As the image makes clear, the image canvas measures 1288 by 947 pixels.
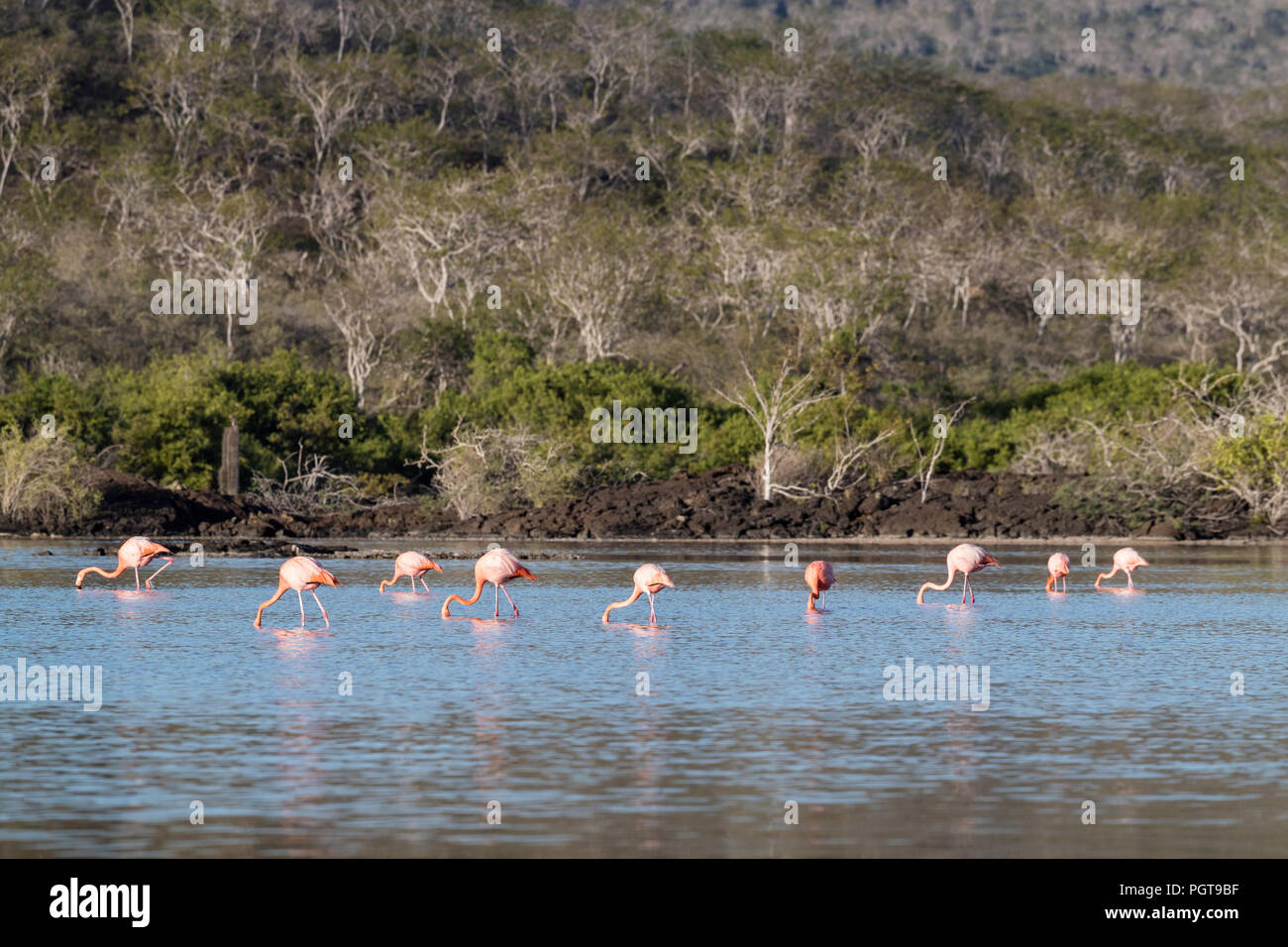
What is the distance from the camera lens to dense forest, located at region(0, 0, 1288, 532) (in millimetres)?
40656

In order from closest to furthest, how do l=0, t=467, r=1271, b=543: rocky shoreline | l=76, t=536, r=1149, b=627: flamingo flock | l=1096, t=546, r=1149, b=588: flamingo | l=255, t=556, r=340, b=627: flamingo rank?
l=255, t=556, r=340, b=627: flamingo → l=76, t=536, r=1149, b=627: flamingo flock → l=1096, t=546, r=1149, b=588: flamingo → l=0, t=467, r=1271, b=543: rocky shoreline

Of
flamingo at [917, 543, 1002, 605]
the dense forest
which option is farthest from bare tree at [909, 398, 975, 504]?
flamingo at [917, 543, 1002, 605]

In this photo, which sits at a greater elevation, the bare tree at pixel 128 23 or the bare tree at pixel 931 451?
the bare tree at pixel 128 23

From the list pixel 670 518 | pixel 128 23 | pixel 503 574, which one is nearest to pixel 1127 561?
pixel 503 574

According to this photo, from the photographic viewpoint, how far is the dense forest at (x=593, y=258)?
4066 centimetres

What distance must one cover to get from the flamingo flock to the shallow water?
1.20ft

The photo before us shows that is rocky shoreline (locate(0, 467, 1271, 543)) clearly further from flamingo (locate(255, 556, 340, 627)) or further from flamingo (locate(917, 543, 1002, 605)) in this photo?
flamingo (locate(255, 556, 340, 627))

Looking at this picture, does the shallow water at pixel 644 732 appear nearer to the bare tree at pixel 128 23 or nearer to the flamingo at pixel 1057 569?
the flamingo at pixel 1057 569

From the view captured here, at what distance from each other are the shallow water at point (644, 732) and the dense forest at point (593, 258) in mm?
18472

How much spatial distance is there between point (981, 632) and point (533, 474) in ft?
69.7

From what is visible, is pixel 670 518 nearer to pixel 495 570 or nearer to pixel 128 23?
pixel 495 570

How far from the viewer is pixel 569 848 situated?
28.1 feet

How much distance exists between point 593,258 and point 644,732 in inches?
1752

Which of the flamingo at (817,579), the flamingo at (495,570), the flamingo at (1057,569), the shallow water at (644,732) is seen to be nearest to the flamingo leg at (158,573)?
the shallow water at (644,732)
